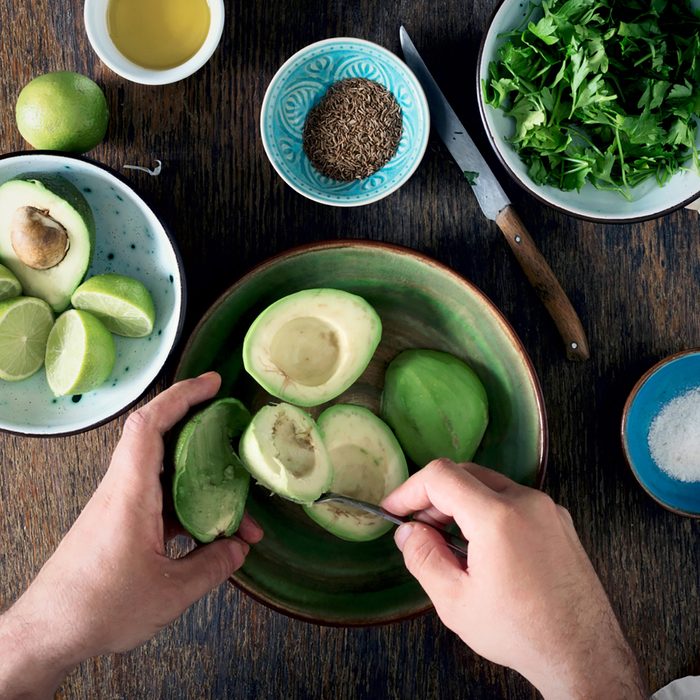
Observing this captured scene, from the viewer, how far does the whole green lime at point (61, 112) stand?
0.84 m

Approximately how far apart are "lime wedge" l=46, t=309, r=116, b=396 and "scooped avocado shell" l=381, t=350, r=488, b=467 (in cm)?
34

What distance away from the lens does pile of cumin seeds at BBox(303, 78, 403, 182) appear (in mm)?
922

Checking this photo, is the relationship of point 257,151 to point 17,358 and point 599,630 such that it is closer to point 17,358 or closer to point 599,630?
point 17,358

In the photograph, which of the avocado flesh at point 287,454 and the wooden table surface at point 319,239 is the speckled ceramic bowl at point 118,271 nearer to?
the wooden table surface at point 319,239

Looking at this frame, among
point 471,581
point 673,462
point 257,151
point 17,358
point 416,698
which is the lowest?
point 416,698

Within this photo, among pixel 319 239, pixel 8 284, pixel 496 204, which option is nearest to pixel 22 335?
pixel 8 284

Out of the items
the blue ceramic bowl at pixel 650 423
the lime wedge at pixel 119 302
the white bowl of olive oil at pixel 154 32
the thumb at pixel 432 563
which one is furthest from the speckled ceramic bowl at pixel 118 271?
the blue ceramic bowl at pixel 650 423

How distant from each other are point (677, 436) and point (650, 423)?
0.12 feet

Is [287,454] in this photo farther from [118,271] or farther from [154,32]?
[154,32]

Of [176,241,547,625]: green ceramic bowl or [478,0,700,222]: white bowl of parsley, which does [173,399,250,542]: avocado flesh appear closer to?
[176,241,547,625]: green ceramic bowl

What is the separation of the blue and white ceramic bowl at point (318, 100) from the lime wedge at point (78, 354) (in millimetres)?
292

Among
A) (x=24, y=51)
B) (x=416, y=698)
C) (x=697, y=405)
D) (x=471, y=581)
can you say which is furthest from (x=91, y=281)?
(x=697, y=405)

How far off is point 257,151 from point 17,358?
0.39 meters

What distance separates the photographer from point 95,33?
34.6 inches
